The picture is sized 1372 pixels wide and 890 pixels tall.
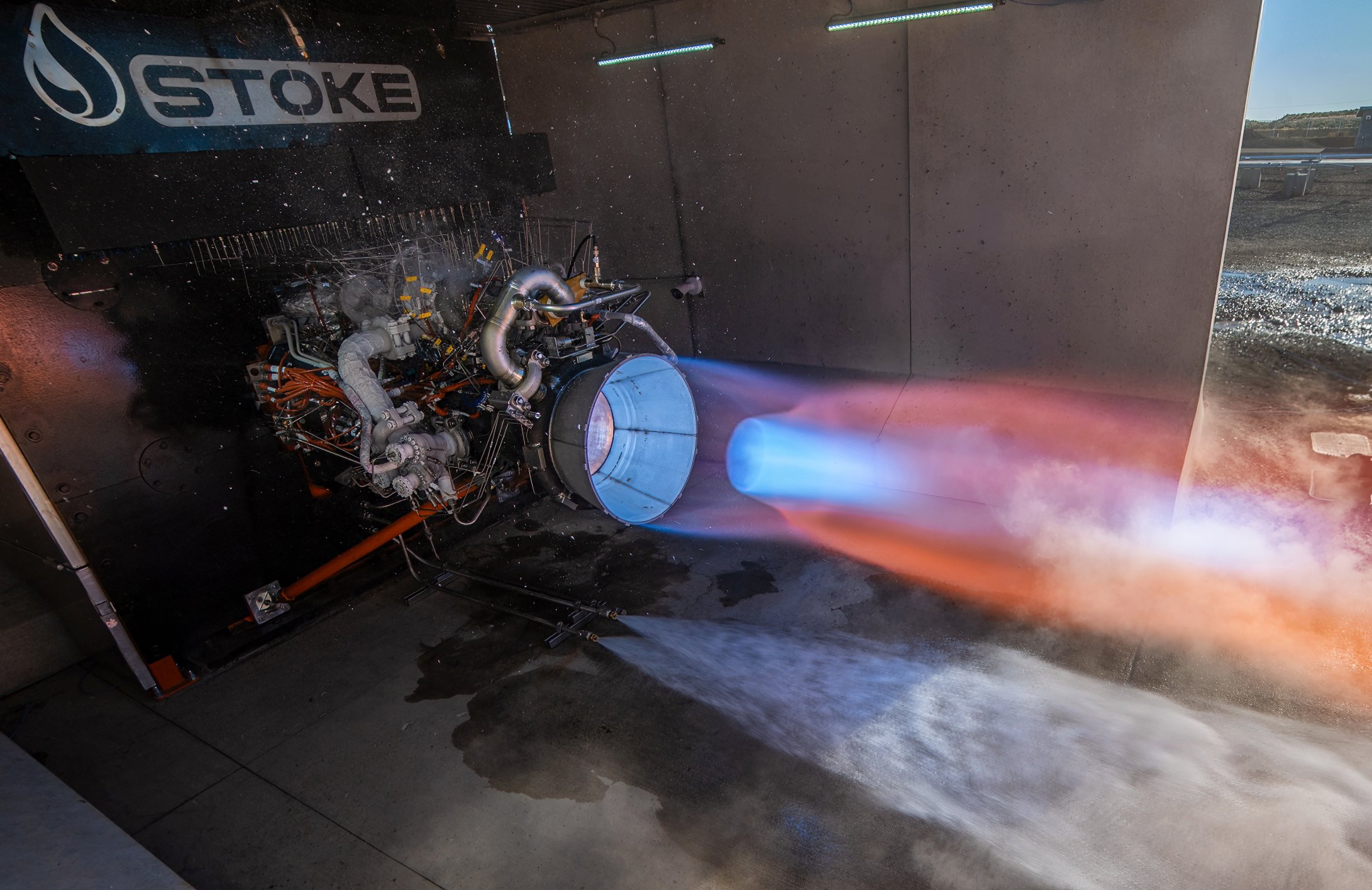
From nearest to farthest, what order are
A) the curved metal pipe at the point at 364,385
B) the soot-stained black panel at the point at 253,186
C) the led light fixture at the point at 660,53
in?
the soot-stained black panel at the point at 253,186
the curved metal pipe at the point at 364,385
the led light fixture at the point at 660,53

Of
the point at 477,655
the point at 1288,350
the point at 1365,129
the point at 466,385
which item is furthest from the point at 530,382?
the point at 1365,129

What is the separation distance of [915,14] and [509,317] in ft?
11.6

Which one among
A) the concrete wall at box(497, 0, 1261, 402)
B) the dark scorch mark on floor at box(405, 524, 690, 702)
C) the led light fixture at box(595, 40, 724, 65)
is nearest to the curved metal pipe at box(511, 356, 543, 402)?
the dark scorch mark on floor at box(405, 524, 690, 702)

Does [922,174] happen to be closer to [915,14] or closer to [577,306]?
[915,14]

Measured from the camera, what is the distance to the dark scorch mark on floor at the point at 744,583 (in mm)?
4949

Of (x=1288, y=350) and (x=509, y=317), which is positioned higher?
(x=509, y=317)

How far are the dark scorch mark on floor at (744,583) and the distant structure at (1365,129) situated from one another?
891 inches

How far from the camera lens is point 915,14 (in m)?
5.02

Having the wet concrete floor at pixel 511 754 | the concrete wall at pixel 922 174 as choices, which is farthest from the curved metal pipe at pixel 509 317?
the concrete wall at pixel 922 174

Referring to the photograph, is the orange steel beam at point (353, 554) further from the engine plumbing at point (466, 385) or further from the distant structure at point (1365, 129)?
the distant structure at point (1365, 129)

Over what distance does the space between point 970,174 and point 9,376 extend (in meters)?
6.09

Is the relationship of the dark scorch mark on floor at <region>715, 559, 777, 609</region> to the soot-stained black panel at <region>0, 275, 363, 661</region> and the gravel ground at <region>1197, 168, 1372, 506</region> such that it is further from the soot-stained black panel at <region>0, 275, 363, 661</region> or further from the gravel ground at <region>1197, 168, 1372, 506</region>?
the gravel ground at <region>1197, 168, 1372, 506</region>

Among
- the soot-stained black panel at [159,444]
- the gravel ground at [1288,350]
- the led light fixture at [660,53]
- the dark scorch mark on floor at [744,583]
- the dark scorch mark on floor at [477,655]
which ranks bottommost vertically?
the dark scorch mark on floor at [744,583]

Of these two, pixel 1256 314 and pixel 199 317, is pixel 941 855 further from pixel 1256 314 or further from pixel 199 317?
pixel 1256 314
